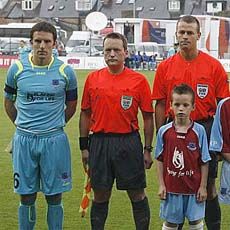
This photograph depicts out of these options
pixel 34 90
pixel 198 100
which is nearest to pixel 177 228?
pixel 198 100

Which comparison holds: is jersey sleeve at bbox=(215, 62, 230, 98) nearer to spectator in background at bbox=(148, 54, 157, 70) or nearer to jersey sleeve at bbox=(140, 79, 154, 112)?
jersey sleeve at bbox=(140, 79, 154, 112)

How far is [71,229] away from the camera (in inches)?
299

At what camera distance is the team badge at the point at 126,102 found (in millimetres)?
6507

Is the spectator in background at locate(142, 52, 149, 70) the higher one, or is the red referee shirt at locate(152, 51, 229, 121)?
the red referee shirt at locate(152, 51, 229, 121)

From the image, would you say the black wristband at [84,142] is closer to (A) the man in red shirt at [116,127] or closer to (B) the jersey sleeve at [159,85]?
(A) the man in red shirt at [116,127]

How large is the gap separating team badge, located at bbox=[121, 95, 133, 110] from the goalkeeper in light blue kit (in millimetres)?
463

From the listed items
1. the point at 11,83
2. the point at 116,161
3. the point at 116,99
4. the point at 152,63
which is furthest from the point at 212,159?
the point at 152,63

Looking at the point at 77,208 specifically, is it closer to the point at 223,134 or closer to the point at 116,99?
the point at 116,99

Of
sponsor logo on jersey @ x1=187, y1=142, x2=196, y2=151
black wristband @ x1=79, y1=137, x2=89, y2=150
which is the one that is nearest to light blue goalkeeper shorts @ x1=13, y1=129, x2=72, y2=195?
black wristband @ x1=79, y1=137, x2=89, y2=150

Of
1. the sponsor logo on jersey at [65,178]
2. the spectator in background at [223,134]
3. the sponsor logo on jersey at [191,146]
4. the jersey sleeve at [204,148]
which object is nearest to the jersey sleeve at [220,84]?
the spectator in background at [223,134]

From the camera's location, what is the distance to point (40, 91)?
6414 millimetres

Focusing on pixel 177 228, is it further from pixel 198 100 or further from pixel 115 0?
pixel 115 0

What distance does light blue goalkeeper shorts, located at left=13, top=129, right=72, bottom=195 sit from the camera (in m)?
6.49

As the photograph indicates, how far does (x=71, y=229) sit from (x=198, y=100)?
80.5 inches
